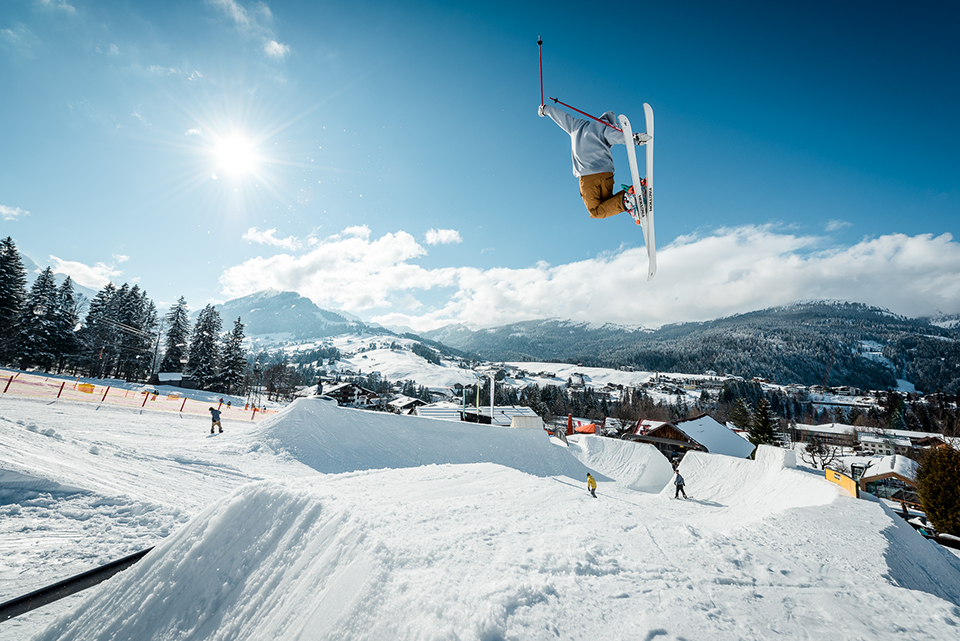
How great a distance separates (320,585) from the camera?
11.6 ft

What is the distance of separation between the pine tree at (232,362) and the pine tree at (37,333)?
46.5ft

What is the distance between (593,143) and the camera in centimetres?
564

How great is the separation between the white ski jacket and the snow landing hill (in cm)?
546

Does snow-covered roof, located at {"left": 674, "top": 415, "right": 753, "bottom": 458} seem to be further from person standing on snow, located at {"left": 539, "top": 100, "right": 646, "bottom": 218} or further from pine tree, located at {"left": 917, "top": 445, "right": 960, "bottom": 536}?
person standing on snow, located at {"left": 539, "top": 100, "right": 646, "bottom": 218}

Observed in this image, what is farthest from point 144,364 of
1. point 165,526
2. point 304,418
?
point 165,526

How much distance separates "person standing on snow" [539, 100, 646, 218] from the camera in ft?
18.5

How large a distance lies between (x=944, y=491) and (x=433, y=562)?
2424 cm

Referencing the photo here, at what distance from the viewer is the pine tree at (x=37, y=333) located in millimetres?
35312

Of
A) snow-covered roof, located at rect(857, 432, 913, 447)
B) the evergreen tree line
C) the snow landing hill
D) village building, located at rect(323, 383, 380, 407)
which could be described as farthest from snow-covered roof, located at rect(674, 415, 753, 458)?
the evergreen tree line

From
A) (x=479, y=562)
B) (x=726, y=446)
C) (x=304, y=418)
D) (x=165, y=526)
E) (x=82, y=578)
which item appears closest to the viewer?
(x=479, y=562)

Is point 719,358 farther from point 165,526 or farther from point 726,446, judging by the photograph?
point 165,526

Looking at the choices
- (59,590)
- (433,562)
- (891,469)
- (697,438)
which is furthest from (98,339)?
(891,469)

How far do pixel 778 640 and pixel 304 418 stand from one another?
17116 mm

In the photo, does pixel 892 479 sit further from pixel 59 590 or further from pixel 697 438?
pixel 59 590
